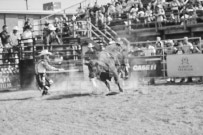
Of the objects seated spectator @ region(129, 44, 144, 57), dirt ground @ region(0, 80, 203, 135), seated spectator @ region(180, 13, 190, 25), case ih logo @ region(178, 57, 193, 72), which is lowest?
dirt ground @ region(0, 80, 203, 135)

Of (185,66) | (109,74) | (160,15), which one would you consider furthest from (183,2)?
(109,74)

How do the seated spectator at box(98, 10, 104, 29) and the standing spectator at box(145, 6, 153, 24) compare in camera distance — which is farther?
the seated spectator at box(98, 10, 104, 29)

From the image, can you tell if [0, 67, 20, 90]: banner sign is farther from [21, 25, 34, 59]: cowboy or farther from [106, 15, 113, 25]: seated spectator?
[106, 15, 113, 25]: seated spectator

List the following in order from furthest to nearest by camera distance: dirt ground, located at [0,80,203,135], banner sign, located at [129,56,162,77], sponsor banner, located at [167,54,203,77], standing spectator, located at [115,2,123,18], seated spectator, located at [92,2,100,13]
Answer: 1. seated spectator, located at [92,2,100,13]
2. standing spectator, located at [115,2,123,18]
3. banner sign, located at [129,56,162,77]
4. sponsor banner, located at [167,54,203,77]
5. dirt ground, located at [0,80,203,135]

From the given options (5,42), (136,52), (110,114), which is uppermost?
(5,42)

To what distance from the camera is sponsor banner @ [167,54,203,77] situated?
1439cm

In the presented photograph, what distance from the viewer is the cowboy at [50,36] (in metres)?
17.2

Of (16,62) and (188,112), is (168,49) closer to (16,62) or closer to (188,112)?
(16,62)

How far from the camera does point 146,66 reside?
16.4 m

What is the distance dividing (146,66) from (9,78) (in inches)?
208

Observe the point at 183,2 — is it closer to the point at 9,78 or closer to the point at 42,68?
the point at 9,78

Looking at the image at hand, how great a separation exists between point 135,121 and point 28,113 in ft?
9.33

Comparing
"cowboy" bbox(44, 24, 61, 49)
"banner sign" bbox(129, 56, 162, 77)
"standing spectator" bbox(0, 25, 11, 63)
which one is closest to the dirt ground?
"banner sign" bbox(129, 56, 162, 77)

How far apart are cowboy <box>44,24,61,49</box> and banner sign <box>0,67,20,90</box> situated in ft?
5.79
